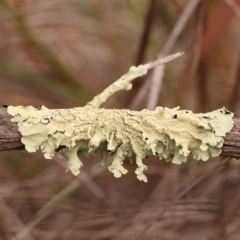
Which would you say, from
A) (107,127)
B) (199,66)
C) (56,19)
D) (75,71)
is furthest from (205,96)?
(107,127)

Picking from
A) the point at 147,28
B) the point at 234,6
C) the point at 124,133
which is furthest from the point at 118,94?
the point at 124,133

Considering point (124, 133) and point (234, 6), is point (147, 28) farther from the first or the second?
point (124, 133)

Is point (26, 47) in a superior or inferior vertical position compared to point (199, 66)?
superior

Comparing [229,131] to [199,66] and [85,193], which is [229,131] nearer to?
[199,66]

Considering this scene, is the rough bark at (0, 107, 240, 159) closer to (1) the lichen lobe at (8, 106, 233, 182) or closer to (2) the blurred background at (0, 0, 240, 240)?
(1) the lichen lobe at (8, 106, 233, 182)

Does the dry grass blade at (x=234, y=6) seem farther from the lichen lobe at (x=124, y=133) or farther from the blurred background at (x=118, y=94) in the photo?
the lichen lobe at (x=124, y=133)

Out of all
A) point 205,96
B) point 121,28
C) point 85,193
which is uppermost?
point 121,28

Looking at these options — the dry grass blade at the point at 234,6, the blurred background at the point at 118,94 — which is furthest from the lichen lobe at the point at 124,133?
the dry grass blade at the point at 234,6
